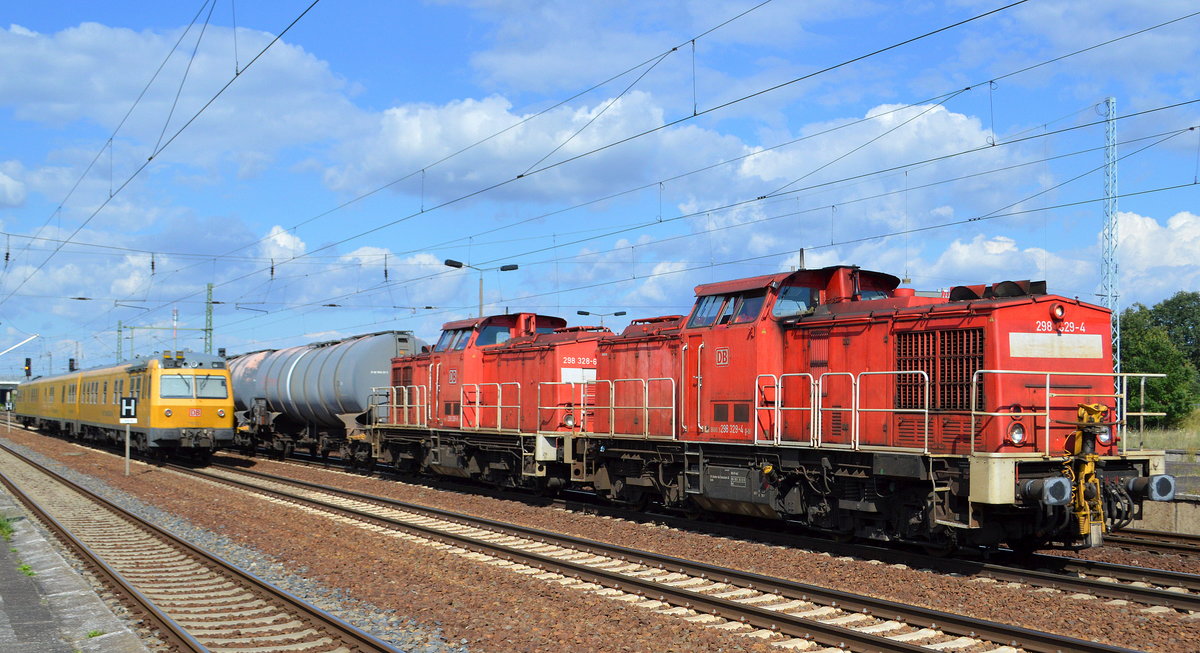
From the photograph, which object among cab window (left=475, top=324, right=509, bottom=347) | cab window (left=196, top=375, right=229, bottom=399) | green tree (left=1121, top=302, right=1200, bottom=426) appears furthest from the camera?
green tree (left=1121, top=302, right=1200, bottom=426)

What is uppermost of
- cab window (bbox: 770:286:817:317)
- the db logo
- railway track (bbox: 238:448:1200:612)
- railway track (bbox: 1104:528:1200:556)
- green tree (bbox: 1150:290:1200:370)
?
green tree (bbox: 1150:290:1200:370)

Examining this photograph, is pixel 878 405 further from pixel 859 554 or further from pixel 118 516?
pixel 118 516

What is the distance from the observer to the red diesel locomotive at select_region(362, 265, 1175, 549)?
10.2 m

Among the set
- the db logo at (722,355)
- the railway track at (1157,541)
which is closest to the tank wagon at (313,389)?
the db logo at (722,355)

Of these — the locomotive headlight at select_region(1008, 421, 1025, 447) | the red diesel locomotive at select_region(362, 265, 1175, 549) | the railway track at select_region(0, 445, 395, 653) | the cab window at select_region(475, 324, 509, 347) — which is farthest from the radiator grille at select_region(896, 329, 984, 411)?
the cab window at select_region(475, 324, 509, 347)

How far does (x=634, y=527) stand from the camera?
14086 mm

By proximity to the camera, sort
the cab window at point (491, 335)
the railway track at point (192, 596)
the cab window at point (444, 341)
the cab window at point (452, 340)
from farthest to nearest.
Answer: the cab window at point (444, 341), the cab window at point (452, 340), the cab window at point (491, 335), the railway track at point (192, 596)

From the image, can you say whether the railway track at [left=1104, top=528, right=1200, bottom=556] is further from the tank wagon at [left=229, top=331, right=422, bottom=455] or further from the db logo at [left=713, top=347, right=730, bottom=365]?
the tank wagon at [left=229, top=331, right=422, bottom=455]

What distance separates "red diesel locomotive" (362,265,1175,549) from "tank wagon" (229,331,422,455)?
8352 millimetres

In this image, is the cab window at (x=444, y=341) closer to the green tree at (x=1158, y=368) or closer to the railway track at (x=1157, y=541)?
the railway track at (x=1157, y=541)

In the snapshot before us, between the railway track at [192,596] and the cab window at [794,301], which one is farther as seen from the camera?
the cab window at [794,301]

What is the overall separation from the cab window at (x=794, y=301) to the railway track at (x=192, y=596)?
7.18 metres

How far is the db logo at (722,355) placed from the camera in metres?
13.1

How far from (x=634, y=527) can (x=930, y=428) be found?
502 centimetres
